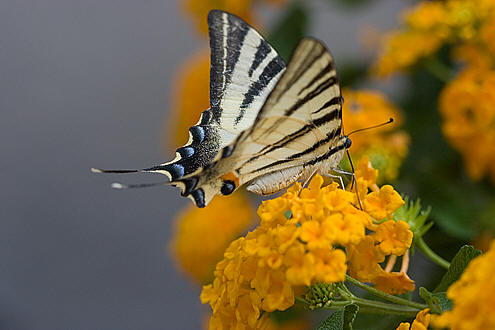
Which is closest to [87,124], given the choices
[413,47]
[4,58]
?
[4,58]

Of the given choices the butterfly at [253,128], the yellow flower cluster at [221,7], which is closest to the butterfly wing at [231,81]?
the butterfly at [253,128]

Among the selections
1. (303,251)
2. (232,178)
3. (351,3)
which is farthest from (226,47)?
(351,3)

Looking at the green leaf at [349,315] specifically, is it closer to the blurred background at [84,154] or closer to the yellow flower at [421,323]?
the yellow flower at [421,323]

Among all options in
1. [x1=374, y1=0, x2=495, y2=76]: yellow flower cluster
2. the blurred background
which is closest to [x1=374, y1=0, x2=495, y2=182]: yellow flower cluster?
[x1=374, y1=0, x2=495, y2=76]: yellow flower cluster

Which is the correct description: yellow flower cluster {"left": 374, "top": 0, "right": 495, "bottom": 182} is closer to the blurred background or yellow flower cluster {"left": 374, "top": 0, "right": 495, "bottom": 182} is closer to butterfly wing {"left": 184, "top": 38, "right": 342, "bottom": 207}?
butterfly wing {"left": 184, "top": 38, "right": 342, "bottom": 207}

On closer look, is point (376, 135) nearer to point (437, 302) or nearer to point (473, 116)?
point (473, 116)

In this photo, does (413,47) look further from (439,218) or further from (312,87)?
(312,87)
